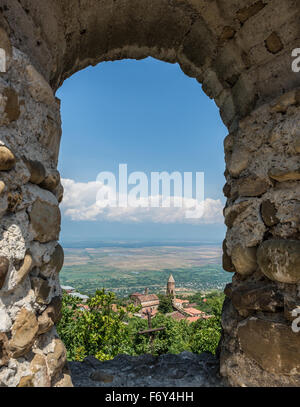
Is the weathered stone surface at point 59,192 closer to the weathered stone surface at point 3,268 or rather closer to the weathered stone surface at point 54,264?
the weathered stone surface at point 54,264

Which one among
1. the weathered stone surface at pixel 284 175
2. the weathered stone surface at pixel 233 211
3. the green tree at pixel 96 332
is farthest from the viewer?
the green tree at pixel 96 332

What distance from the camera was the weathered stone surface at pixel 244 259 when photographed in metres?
1.37

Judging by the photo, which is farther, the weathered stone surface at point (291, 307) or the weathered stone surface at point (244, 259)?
the weathered stone surface at point (244, 259)

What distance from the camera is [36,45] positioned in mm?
1208

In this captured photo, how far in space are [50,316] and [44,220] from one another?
1.38 feet

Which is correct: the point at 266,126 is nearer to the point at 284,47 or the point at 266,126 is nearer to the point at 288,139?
the point at 288,139

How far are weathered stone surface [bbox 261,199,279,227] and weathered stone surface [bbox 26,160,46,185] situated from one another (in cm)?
116

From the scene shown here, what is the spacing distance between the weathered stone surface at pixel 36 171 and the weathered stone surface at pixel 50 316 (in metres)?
0.55

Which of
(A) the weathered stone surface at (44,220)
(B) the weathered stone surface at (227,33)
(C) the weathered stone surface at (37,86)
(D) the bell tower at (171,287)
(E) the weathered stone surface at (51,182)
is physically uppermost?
(B) the weathered stone surface at (227,33)

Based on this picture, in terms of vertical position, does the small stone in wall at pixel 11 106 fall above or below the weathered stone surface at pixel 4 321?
above

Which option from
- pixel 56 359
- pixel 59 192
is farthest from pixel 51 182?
pixel 56 359

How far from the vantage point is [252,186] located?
1.45m

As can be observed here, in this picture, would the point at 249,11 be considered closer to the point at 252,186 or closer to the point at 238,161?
the point at 238,161

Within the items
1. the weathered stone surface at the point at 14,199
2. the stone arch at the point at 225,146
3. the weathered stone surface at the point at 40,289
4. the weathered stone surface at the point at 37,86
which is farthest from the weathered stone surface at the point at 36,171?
the weathered stone surface at the point at 40,289
